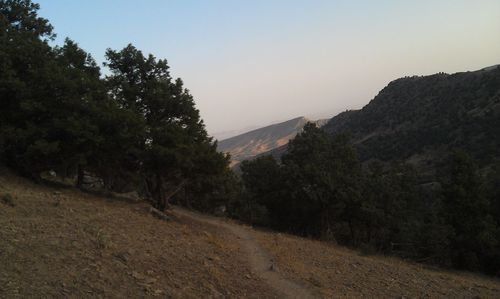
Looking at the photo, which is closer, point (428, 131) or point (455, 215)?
point (455, 215)

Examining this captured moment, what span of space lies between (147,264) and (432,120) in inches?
3214

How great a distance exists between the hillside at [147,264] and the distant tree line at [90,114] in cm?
247

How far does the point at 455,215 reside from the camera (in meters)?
30.0

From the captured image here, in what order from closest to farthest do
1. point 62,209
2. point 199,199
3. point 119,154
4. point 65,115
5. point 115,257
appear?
point 115,257 → point 62,209 → point 65,115 → point 119,154 → point 199,199

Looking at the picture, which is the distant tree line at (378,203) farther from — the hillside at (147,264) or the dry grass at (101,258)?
the dry grass at (101,258)

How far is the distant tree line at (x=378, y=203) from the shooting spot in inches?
1129

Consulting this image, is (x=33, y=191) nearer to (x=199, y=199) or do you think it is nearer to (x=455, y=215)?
(x=455, y=215)

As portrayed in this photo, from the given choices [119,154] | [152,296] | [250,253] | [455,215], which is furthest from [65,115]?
[455,215]

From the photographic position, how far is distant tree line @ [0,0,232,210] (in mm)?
20047

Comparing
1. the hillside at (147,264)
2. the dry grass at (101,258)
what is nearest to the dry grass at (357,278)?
the hillside at (147,264)

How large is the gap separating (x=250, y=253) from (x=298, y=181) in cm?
1627

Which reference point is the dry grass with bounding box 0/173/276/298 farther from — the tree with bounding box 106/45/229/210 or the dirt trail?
the tree with bounding box 106/45/229/210

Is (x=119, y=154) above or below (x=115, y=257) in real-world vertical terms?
above

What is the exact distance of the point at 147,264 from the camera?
11.4m
